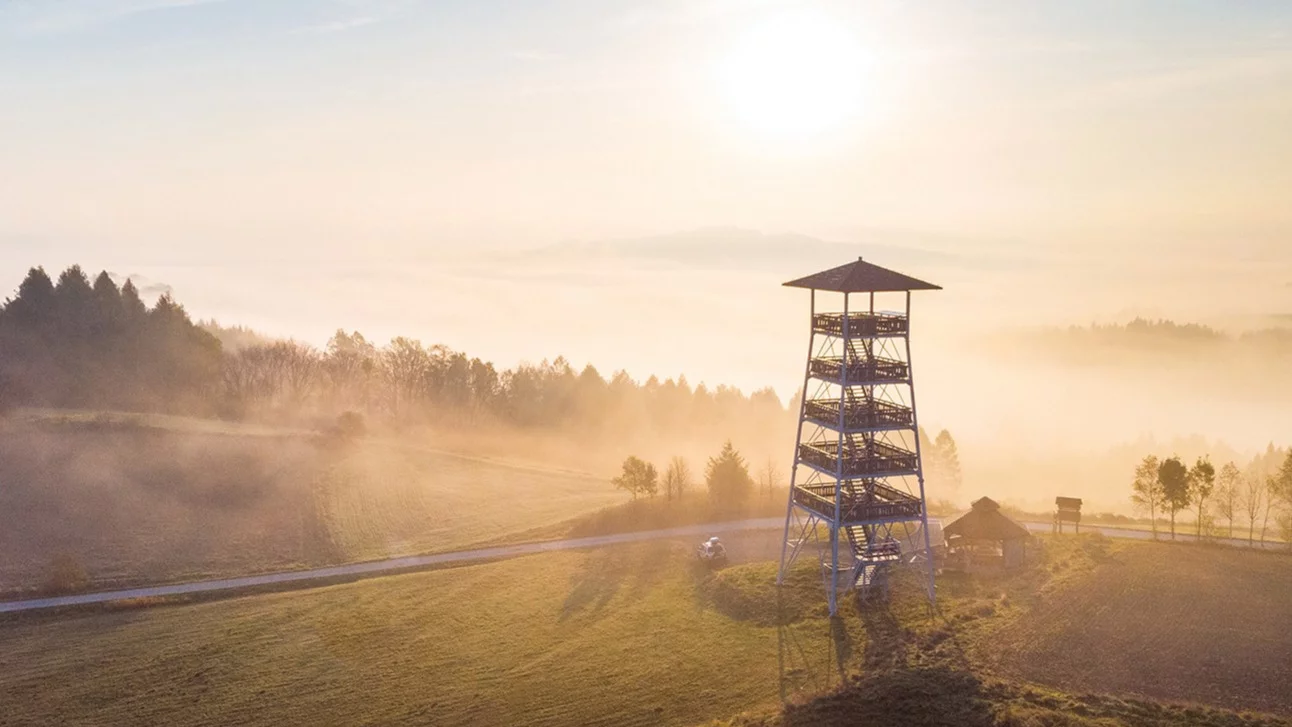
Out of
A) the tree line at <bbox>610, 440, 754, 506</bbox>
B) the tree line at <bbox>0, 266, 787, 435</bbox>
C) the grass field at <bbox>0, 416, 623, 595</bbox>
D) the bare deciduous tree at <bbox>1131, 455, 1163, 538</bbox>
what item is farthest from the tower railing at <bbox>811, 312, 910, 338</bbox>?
the tree line at <bbox>0, 266, 787, 435</bbox>

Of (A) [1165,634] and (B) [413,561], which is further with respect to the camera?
(B) [413,561]

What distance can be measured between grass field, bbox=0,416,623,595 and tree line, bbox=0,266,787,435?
66.4 feet

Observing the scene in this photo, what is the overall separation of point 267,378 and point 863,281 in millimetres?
104121

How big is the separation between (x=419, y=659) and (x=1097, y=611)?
1482 inches

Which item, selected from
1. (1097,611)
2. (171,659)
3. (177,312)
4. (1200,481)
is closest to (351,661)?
(171,659)

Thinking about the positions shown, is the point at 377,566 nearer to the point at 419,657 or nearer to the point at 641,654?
the point at 419,657

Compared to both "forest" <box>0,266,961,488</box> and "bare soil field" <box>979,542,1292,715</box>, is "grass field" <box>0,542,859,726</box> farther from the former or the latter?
"forest" <box>0,266,961,488</box>

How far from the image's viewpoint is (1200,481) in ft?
229

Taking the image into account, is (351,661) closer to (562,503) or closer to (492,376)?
(562,503)

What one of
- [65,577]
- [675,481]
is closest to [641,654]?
[675,481]

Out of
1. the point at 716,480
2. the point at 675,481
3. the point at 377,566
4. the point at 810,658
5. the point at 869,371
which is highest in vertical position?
the point at 869,371

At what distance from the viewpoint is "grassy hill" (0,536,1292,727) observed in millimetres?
38875

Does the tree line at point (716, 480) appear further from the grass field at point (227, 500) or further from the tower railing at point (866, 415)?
the tower railing at point (866, 415)

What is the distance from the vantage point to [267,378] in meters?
128
